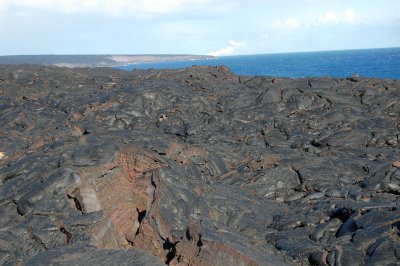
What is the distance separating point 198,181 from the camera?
17734 millimetres

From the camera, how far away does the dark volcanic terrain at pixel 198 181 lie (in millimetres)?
13625

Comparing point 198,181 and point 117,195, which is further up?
point 117,195

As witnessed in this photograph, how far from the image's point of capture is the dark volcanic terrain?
13.6 m

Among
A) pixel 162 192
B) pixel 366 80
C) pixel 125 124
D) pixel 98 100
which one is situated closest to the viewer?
pixel 162 192

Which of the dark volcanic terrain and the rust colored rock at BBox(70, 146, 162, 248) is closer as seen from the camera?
the dark volcanic terrain

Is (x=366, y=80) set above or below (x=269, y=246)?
above

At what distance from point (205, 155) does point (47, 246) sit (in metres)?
9.85

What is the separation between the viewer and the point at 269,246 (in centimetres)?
1507

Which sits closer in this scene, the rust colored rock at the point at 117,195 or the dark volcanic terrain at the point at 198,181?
the dark volcanic terrain at the point at 198,181

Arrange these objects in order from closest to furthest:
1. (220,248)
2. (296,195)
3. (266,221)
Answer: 1. (220,248)
2. (266,221)
3. (296,195)

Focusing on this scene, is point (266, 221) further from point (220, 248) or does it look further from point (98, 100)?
point (98, 100)

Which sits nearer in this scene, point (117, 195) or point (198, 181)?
point (117, 195)

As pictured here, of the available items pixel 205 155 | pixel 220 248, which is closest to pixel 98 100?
pixel 205 155

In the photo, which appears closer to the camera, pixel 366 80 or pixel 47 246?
pixel 47 246
